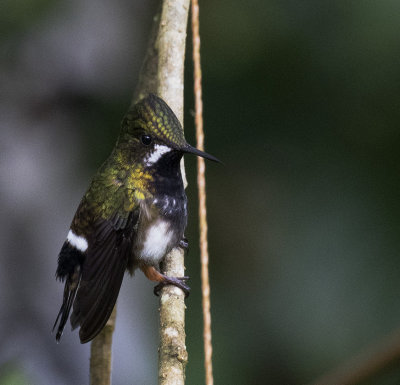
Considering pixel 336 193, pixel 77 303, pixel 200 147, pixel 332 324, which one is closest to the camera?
pixel 77 303

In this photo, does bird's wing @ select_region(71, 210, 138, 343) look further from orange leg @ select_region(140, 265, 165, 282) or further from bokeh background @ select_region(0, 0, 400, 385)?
bokeh background @ select_region(0, 0, 400, 385)

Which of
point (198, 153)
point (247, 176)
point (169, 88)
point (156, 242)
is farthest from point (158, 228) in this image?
point (247, 176)

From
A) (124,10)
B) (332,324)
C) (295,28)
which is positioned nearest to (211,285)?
(332,324)

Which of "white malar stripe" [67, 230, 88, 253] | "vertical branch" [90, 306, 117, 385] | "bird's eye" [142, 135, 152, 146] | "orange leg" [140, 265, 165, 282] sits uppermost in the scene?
"bird's eye" [142, 135, 152, 146]

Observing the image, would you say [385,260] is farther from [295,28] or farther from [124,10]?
[124,10]

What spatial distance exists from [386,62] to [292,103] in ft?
1.64

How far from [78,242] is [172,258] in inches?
13.0

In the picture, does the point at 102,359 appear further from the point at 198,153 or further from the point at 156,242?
the point at 198,153

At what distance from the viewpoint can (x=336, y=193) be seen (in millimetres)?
3215

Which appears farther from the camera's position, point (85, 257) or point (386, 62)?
point (386, 62)

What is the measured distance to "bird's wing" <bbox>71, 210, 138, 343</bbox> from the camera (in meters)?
2.10

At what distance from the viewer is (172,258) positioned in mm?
2275

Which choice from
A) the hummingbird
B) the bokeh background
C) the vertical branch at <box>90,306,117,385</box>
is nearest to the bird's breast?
the hummingbird

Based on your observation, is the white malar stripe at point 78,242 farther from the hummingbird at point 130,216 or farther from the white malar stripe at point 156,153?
the white malar stripe at point 156,153
